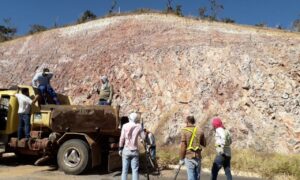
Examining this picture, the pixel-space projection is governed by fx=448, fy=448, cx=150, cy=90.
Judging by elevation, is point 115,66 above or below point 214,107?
above

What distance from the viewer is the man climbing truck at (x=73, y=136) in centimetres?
1188

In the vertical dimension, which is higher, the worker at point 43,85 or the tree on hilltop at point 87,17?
the tree on hilltop at point 87,17

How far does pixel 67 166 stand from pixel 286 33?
15300mm

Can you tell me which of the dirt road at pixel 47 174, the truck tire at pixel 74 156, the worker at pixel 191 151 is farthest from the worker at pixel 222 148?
the truck tire at pixel 74 156

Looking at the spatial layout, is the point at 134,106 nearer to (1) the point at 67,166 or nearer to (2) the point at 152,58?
(2) the point at 152,58

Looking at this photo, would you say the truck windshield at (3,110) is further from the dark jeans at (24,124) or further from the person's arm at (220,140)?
the person's arm at (220,140)

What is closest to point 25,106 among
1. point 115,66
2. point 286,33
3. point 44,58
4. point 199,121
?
point 199,121

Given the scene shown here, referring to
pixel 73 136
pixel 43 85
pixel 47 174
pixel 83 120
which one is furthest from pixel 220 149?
pixel 43 85

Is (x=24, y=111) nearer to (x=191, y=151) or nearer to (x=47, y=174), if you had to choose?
(x=47, y=174)

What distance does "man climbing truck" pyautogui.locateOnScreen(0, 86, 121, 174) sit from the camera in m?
11.9

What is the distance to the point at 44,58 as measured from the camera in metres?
25.3

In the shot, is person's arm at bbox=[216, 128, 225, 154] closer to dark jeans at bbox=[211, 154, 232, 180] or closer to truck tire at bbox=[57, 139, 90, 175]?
dark jeans at bbox=[211, 154, 232, 180]

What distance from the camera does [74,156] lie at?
1202 cm

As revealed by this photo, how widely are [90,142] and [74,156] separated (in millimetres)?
648
